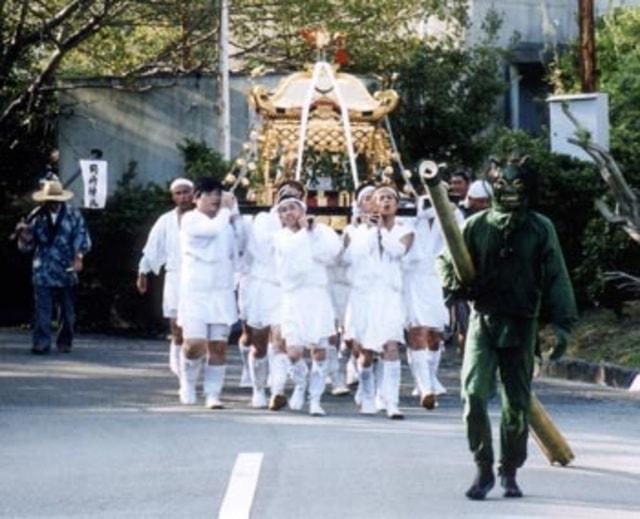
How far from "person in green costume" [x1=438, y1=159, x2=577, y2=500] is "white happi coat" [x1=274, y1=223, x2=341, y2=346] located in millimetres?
5603

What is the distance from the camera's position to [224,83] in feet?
115

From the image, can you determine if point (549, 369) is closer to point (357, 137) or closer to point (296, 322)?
point (357, 137)

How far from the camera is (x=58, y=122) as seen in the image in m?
37.0

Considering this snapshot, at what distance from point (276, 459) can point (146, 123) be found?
22.9 meters

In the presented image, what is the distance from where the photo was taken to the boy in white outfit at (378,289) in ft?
62.1

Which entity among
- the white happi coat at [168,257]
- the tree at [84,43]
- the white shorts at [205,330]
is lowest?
the white shorts at [205,330]

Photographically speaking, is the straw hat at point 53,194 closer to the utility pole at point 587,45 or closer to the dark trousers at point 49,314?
the dark trousers at point 49,314

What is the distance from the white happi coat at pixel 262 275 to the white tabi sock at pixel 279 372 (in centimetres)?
58

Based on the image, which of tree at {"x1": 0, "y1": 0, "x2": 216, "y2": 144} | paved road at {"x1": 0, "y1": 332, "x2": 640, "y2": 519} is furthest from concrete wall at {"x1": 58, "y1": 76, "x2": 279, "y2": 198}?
paved road at {"x1": 0, "y1": 332, "x2": 640, "y2": 519}

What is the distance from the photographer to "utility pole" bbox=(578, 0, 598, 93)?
31.7m

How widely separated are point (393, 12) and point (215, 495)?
2322 centimetres

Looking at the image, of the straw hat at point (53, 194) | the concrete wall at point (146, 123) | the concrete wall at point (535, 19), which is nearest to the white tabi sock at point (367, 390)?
the straw hat at point (53, 194)

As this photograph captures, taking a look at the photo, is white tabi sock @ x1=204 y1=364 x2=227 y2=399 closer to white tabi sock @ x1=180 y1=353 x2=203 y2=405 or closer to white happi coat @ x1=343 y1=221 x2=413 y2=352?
white tabi sock @ x1=180 y1=353 x2=203 y2=405

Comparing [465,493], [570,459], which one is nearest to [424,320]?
[570,459]
